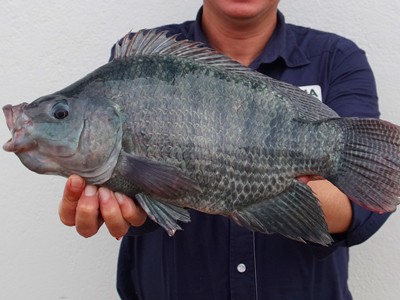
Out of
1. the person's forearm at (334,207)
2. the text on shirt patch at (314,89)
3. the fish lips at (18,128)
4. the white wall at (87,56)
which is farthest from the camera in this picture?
the white wall at (87,56)

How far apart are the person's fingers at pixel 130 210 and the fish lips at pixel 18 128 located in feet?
0.58

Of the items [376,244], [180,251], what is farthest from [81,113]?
[376,244]

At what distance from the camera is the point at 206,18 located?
4.48ft

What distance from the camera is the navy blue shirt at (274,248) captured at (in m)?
1.17

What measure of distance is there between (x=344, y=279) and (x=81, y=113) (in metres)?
0.76

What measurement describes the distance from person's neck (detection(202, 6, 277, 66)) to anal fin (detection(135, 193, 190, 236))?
520 mm

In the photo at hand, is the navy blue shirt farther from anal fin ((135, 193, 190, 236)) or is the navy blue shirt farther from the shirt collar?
anal fin ((135, 193, 190, 236))

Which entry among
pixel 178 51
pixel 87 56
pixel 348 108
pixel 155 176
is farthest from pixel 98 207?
pixel 87 56

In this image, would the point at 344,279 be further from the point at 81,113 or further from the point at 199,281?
the point at 81,113

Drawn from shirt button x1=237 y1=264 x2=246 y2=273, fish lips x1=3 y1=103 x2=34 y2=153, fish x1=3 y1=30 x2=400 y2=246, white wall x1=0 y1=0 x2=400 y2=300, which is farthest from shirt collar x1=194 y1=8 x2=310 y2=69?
fish lips x1=3 y1=103 x2=34 y2=153

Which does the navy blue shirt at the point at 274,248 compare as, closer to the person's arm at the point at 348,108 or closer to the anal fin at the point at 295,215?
the person's arm at the point at 348,108

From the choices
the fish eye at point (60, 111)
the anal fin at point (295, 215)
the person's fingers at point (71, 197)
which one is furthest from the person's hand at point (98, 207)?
the anal fin at point (295, 215)

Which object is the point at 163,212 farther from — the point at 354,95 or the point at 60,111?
the point at 354,95

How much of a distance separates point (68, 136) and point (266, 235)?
514mm
